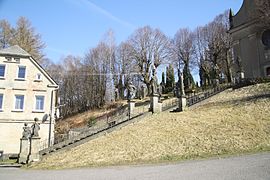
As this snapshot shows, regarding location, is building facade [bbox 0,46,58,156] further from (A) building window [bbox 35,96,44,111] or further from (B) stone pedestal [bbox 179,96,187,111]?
(B) stone pedestal [bbox 179,96,187,111]

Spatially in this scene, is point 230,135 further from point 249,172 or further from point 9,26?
point 9,26

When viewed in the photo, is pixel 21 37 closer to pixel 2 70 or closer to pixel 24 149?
pixel 2 70

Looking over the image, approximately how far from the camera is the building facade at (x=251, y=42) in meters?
37.0

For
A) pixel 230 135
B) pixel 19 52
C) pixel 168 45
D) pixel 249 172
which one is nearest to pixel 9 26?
pixel 19 52

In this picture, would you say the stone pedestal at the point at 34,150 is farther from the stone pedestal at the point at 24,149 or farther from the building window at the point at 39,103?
the building window at the point at 39,103

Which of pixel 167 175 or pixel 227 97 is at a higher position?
pixel 227 97

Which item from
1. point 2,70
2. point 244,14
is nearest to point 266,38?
point 244,14

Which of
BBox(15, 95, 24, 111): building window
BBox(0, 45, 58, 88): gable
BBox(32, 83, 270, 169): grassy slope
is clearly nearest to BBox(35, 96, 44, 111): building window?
BBox(15, 95, 24, 111): building window

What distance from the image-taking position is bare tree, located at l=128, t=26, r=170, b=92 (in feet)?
159

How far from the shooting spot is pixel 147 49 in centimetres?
4875

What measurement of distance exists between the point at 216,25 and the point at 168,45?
1107 centimetres

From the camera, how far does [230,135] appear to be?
50.5 feet

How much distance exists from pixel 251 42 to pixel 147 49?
18.1 metres

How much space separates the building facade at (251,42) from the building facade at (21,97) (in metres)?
25.6
